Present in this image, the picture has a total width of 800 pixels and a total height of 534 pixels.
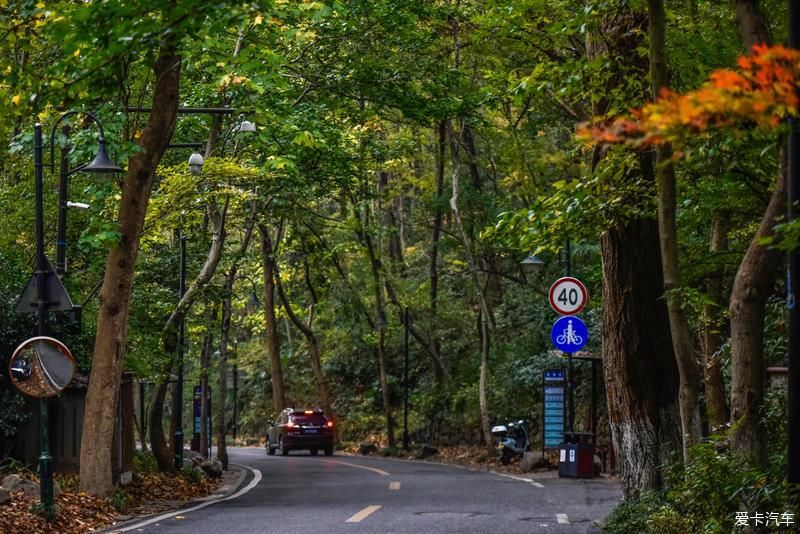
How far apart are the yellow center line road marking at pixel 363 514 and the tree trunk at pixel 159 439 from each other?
774 centimetres

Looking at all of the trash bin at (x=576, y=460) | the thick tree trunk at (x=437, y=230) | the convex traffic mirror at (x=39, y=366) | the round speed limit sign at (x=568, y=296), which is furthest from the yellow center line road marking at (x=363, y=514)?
the thick tree trunk at (x=437, y=230)

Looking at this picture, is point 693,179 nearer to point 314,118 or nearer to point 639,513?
point 639,513

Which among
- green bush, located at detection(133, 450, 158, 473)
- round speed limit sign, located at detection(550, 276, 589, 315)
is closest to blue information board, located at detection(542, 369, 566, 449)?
round speed limit sign, located at detection(550, 276, 589, 315)

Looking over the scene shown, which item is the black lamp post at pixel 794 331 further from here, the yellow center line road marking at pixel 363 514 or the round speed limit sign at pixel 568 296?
the round speed limit sign at pixel 568 296

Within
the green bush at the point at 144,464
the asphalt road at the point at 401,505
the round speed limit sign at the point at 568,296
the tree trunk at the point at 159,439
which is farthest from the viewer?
the green bush at the point at 144,464

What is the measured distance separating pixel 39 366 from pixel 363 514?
4.73m

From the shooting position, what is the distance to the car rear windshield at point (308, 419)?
136ft

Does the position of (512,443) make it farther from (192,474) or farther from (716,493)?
(716,493)

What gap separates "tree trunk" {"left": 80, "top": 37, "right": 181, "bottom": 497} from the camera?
1666 cm

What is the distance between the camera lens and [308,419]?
41.5m

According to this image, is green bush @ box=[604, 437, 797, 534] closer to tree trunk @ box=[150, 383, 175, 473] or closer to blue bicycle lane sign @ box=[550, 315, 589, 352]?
blue bicycle lane sign @ box=[550, 315, 589, 352]

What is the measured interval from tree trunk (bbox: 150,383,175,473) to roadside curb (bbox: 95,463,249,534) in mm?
1209

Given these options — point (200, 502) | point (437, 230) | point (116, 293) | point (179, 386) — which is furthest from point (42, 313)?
point (437, 230)

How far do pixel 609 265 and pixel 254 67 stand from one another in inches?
203
